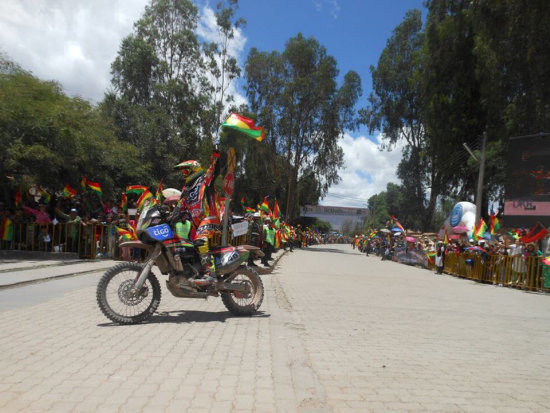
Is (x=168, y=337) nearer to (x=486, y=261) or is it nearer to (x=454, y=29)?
(x=486, y=261)

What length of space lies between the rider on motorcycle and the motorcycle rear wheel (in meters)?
0.50

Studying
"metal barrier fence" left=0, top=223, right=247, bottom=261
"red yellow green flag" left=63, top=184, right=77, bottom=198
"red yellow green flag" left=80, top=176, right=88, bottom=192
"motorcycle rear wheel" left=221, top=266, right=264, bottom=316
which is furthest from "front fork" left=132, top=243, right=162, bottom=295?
"red yellow green flag" left=80, top=176, right=88, bottom=192

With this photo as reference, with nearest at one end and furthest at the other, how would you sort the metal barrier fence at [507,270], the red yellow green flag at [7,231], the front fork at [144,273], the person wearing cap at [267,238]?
the front fork at [144,273], the red yellow green flag at [7,231], the metal barrier fence at [507,270], the person wearing cap at [267,238]

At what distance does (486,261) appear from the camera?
653 inches

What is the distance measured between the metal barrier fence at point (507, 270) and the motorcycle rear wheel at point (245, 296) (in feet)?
35.4

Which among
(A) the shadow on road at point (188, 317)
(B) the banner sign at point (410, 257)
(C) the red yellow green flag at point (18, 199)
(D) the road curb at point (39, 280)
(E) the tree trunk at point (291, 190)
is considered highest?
(E) the tree trunk at point (291, 190)

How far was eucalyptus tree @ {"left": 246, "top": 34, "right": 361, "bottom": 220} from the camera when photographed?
134ft

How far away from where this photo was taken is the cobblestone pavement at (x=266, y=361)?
3338 millimetres

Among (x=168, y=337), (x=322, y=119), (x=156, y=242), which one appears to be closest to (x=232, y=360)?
(x=168, y=337)

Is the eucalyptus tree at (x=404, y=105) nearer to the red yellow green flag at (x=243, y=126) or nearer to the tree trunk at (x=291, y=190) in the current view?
the tree trunk at (x=291, y=190)

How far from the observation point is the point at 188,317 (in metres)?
6.36

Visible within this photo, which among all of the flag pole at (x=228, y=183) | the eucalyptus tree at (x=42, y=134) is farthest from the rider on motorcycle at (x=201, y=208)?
the eucalyptus tree at (x=42, y=134)

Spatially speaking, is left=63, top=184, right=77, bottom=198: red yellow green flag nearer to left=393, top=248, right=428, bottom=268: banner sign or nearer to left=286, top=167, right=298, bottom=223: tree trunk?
left=393, top=248, right=428, bottom=268: banner sign

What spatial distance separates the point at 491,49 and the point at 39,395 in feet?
84.2
